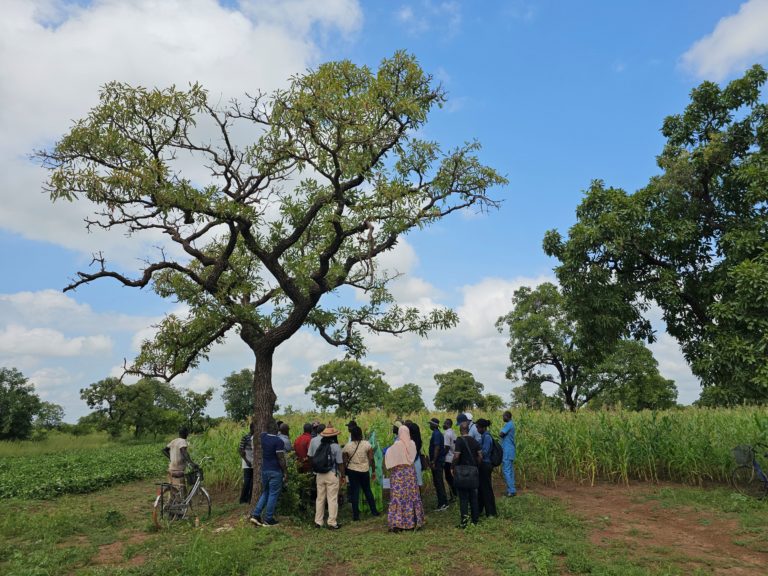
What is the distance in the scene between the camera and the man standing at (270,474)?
10.5m

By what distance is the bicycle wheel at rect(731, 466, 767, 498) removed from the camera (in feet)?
39.0

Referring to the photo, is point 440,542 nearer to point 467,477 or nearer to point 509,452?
point 467,477

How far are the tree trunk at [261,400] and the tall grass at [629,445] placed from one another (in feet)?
8.73

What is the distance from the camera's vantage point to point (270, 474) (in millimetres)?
10492

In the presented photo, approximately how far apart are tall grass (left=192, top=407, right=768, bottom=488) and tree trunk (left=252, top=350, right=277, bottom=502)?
2.66 metres

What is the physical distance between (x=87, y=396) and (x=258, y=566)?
46.2 m

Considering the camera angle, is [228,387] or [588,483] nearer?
[588,483]

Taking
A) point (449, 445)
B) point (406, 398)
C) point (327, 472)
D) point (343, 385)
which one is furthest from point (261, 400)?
point (406, 398)

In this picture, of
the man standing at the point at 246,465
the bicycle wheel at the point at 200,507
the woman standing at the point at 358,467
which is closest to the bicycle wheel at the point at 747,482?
the woman standing at the point at 358,467

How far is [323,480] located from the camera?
10.8 metres

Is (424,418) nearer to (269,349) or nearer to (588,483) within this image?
(588,483)

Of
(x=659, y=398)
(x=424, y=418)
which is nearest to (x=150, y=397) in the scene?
(x=424, y=418)

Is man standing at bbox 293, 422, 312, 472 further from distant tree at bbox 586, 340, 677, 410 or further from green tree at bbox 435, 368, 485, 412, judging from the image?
green tree at bbox 435, 368, 485, 412

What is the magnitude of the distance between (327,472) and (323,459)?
1.08 feet
